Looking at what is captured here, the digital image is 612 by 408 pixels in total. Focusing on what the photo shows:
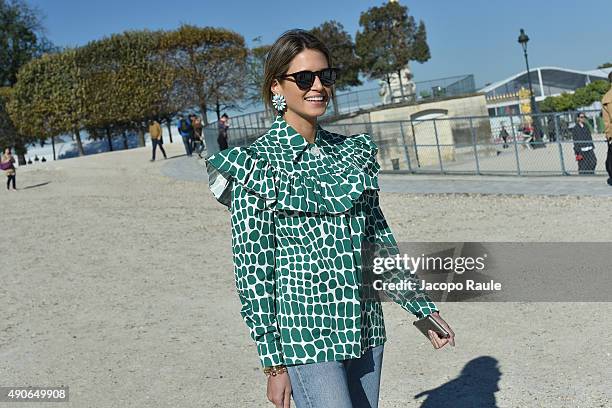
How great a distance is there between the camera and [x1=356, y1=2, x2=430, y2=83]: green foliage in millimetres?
42281

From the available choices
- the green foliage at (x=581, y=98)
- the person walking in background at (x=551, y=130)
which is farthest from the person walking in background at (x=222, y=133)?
the green foliage at (x=581, y=98)

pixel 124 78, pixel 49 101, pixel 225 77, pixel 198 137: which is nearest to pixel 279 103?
pixel 198 137

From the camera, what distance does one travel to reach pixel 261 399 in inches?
200

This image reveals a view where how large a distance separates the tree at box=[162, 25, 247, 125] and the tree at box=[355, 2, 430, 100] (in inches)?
290

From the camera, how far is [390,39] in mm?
42562

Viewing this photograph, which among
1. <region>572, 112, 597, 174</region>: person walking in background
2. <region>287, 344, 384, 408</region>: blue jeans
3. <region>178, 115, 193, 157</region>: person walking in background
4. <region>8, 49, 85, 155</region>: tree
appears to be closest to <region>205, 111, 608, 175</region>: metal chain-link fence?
<region>572, 112, 597, 174</region>: person walking in background

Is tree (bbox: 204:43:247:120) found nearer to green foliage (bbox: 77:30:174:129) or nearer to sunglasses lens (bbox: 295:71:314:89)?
green foliage (bbox: 77:30:174:129)

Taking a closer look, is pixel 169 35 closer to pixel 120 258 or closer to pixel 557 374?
pixel 120 258

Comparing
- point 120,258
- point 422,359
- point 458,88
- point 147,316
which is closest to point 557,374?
point 422,359

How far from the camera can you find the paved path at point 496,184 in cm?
1358

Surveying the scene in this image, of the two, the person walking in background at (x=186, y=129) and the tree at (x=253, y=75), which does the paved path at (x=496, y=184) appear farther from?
the tree at (x=253, y=75)

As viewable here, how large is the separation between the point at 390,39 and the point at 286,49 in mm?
41200

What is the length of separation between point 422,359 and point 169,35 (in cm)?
3899

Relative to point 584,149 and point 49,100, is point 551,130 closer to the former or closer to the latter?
point 584,149
